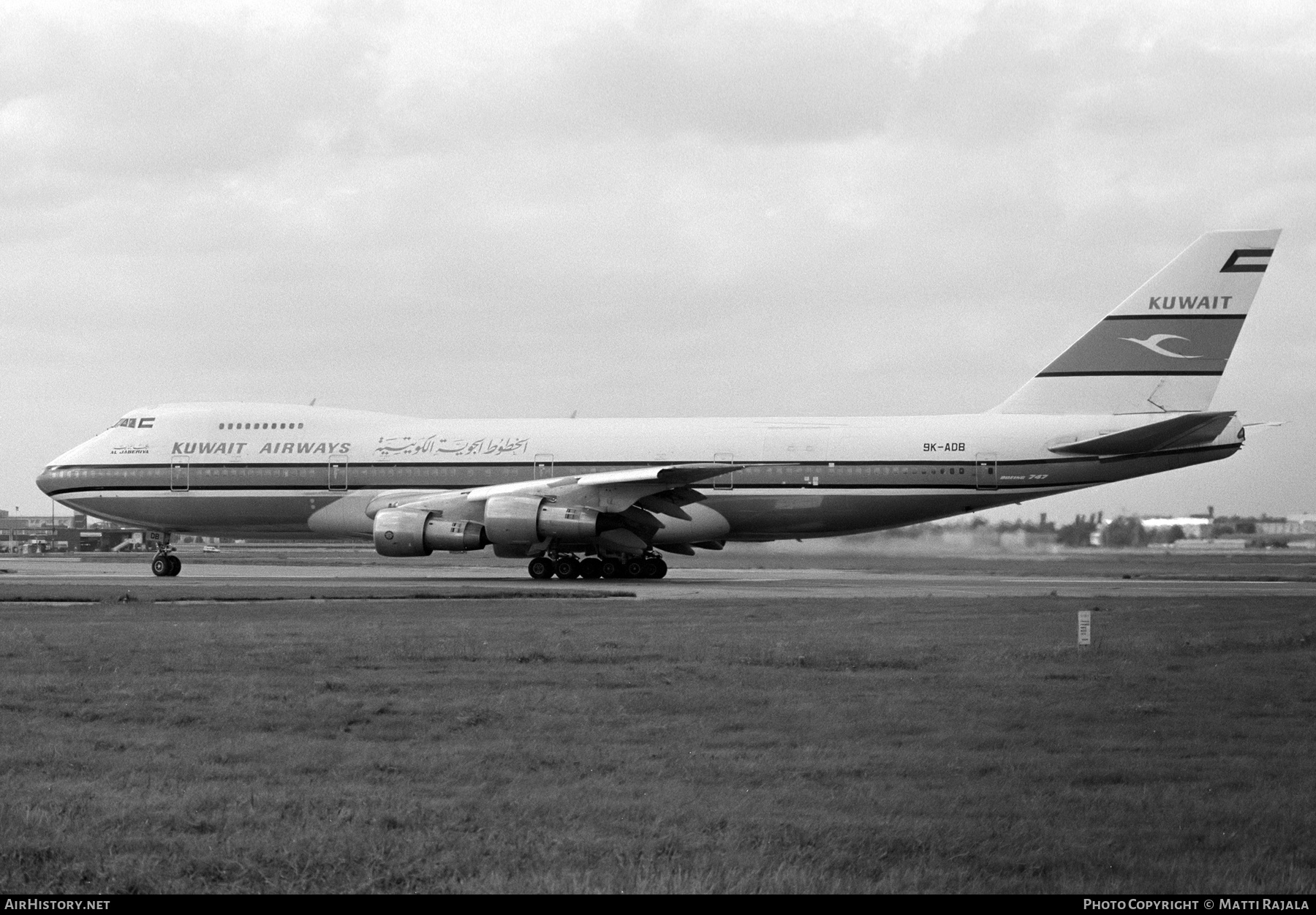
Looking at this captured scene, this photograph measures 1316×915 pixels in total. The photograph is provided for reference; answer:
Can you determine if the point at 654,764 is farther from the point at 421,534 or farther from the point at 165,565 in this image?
the point at 165,565

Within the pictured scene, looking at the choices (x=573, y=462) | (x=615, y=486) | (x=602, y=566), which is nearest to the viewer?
(x=615, y=486)

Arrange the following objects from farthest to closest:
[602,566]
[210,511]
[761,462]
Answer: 1. [210,511]
2. [761,462]
3. [602,566]

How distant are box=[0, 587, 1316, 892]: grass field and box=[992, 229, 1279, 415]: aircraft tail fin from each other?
63.2ft

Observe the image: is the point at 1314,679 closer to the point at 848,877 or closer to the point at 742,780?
the point at 742,780

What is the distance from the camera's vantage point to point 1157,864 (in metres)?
5.65

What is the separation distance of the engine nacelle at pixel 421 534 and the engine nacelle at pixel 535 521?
66 cm

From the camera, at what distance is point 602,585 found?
29281 mm

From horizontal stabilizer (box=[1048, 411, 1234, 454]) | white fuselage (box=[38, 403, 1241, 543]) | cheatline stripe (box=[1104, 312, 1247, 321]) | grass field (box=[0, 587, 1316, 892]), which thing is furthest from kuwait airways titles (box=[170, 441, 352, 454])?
cheatline stripe (box=[1104, 312, 1247, 321])

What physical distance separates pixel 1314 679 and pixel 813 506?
834 inches

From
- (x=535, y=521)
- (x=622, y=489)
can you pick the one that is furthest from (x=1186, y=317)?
(x=535, y=521)

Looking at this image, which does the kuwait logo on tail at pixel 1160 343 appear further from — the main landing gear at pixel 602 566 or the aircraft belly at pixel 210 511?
the aircraft belly at pixel 210 511

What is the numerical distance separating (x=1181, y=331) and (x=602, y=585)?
1636cm

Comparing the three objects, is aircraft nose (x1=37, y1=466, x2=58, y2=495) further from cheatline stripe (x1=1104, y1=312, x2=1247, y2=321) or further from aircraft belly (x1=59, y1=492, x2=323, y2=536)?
cheatline stripe (x1=1104, y1=312, x2=1247, y2=321)
